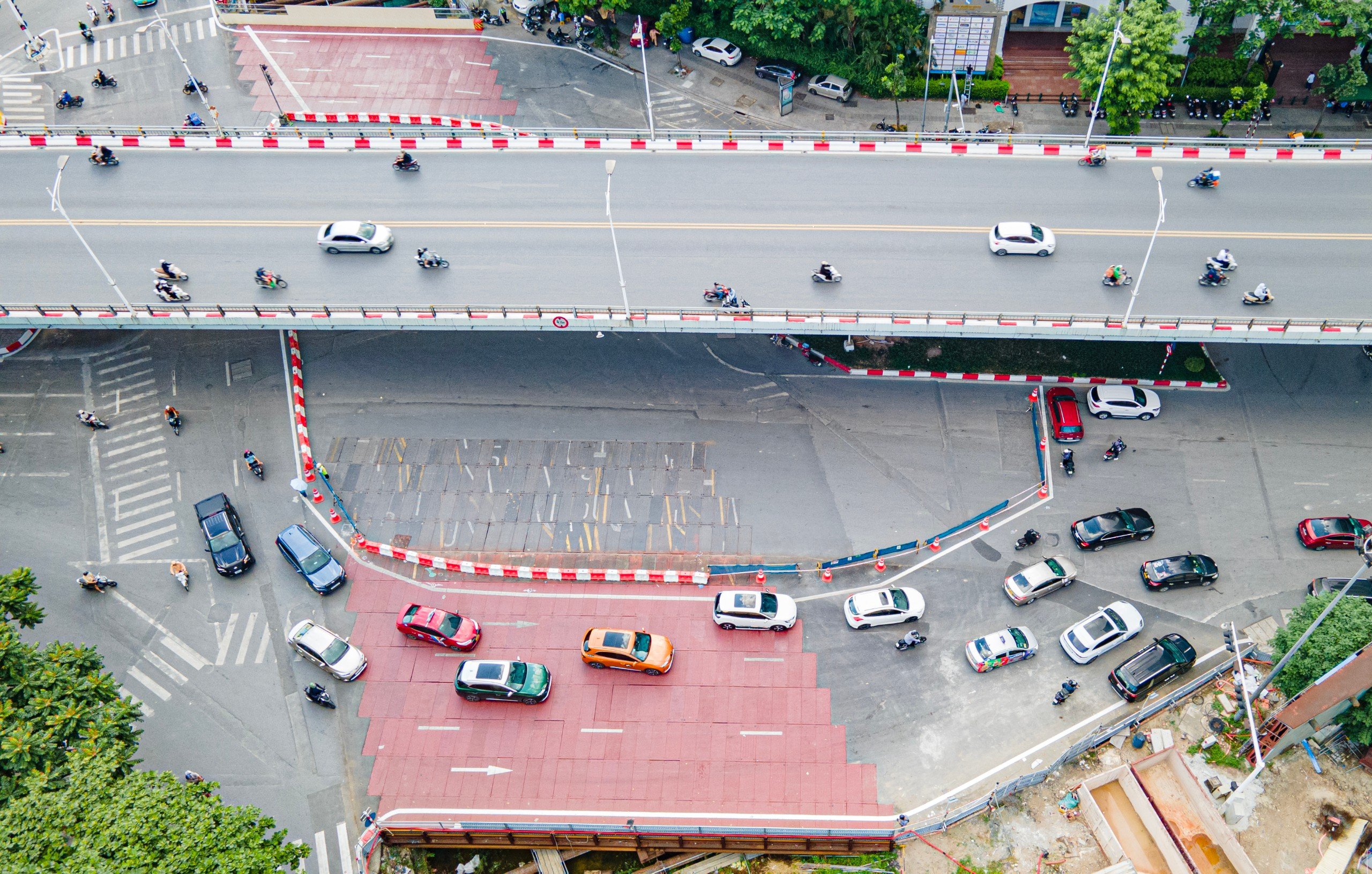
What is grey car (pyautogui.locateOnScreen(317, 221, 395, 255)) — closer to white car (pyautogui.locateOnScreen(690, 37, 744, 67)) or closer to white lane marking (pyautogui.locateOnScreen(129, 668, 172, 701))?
white lane marking (pyautogui.locateOnScreen(129, 668, 172, 701))

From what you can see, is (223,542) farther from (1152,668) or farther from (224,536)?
(1152,668)

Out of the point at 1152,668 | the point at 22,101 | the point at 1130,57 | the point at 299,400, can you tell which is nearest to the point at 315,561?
the point at 299,400

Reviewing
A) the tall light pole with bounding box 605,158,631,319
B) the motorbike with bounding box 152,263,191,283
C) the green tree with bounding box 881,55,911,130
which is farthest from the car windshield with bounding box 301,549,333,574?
the green tree with bounding box 881,55,911,130

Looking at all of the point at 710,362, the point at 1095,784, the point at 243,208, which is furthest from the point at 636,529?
the point at 243,208

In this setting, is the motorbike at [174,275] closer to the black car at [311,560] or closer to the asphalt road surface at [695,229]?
the asphalt road surface at [695,229]

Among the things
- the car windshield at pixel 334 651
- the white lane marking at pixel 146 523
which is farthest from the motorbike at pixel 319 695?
the white lane marking at pixel 146 523
